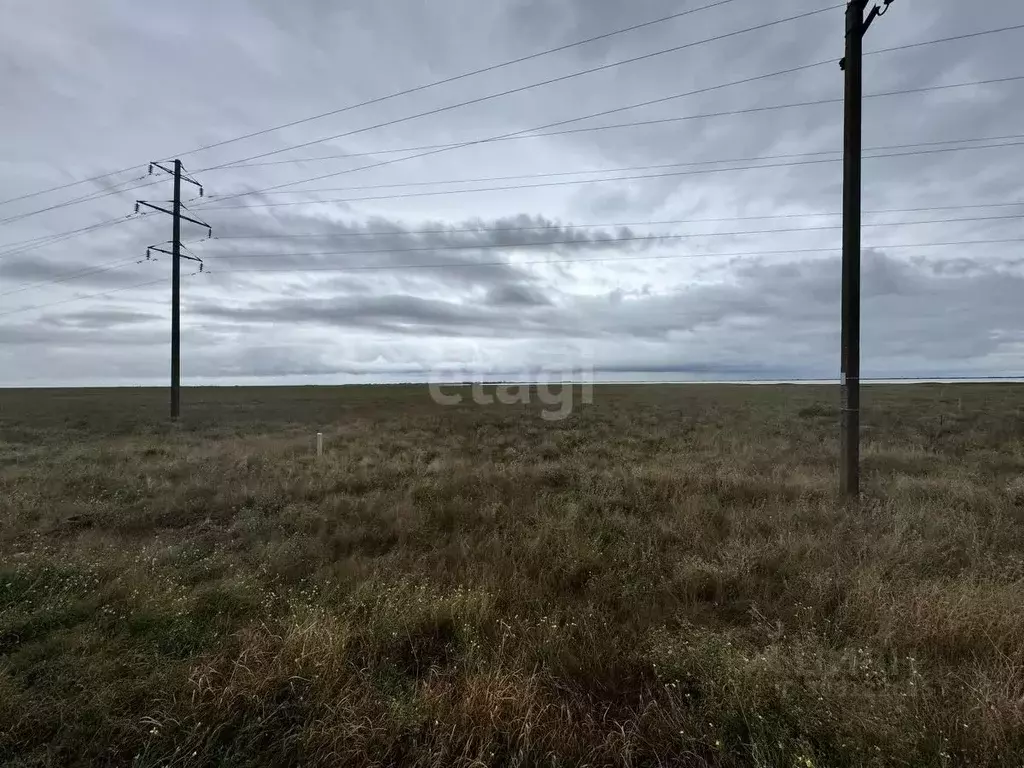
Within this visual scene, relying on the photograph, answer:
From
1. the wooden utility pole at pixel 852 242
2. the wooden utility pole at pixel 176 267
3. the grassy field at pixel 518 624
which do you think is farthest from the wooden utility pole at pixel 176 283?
the wooden utility pole at pixel 852 242

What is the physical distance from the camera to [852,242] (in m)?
7.31

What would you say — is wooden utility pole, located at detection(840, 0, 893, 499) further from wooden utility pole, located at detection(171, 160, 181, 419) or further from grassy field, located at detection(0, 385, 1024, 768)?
wooden utility pole, located at detection(171, 160, 181, 419)

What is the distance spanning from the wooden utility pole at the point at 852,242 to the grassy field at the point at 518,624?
1.10 meters

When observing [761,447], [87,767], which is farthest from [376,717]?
[761,447]

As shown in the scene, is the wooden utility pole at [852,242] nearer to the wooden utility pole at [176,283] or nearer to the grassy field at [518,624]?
the grassy field at [518,624]

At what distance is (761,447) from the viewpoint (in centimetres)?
1445

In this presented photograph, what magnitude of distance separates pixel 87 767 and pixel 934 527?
864 cm

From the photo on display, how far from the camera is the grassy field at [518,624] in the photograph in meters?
2.84

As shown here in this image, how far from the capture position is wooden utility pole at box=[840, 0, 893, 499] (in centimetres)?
730

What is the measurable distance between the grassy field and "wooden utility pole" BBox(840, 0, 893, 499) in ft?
3.60

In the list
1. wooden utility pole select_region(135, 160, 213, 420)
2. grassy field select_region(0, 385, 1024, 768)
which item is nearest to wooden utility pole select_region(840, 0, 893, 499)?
grassy field select_region(0, 385, 1024, 768)

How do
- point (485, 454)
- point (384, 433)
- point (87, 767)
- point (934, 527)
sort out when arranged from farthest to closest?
point (384, 433), point (485, 454), point (934, 527), point (87, 767)

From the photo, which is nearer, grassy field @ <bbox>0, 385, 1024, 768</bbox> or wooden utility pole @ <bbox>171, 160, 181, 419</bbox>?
grassy field @ <bbox>0, 385, 1024, 768</bbox>

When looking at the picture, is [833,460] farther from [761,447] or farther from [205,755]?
[205,755]
